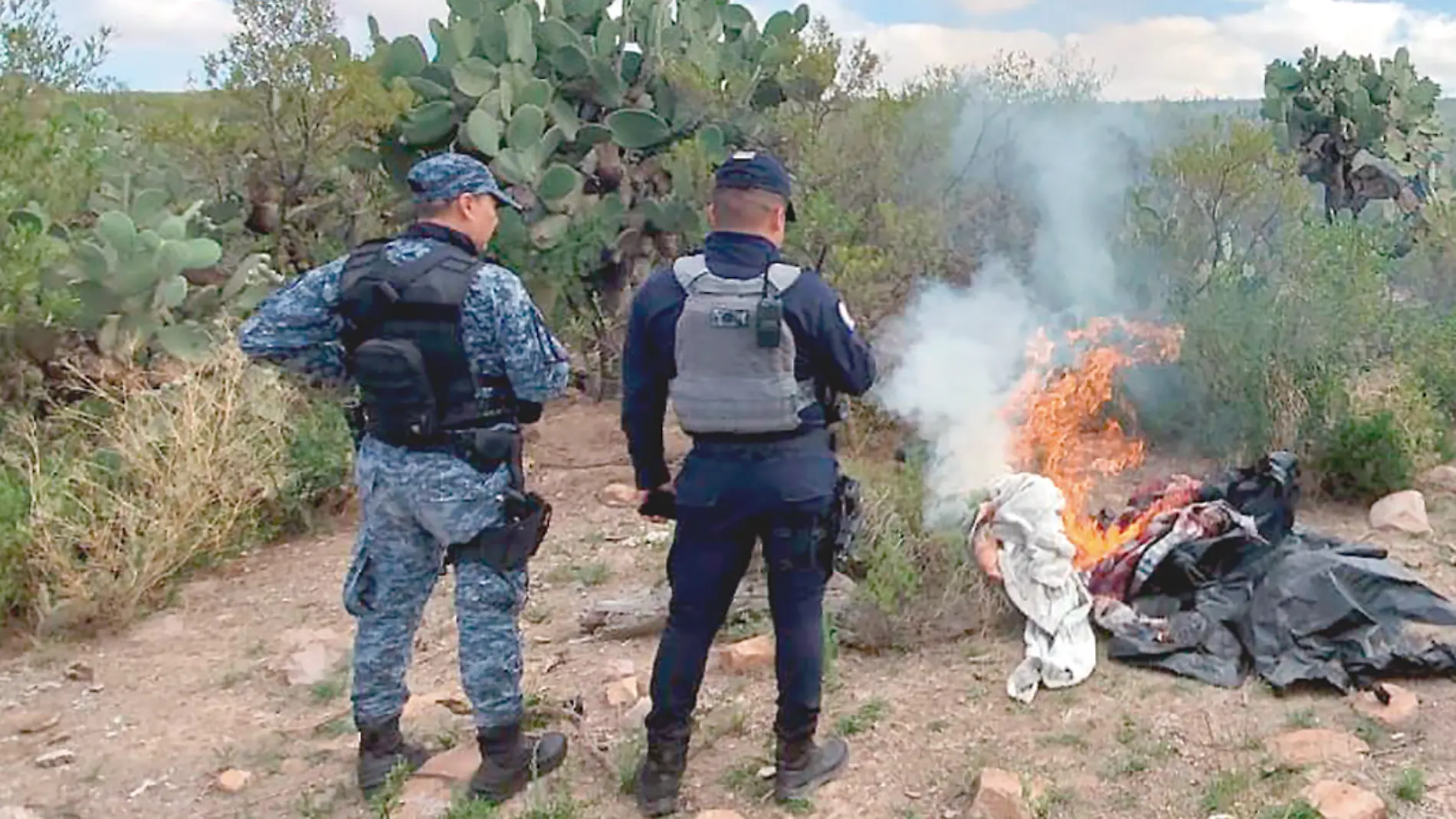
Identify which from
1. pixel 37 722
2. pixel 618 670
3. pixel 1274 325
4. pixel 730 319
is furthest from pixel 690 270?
pixel 1274 325

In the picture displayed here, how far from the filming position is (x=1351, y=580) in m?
4.91

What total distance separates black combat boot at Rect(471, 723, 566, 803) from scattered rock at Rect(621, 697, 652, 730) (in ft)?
1.52

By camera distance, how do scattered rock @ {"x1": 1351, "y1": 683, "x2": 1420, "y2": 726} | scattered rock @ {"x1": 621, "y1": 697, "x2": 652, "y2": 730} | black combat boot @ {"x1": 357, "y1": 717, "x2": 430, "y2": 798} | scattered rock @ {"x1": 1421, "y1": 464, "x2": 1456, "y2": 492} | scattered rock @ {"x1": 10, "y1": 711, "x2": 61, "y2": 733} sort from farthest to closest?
scattered rock @ {"x1": 1421, "y1": 464, "x2": 1456, "y2": 492} < scattered rock @ {"x1": 10, "y1": 711, "x2": 61, "y2": 733} < scattered rock @ {"x1": 621, "y1": 697, "x2": 652, "y2": 730} < scattered rock @ {"x1": 1351, "y1": 683, "x2": 1420, "y2": 726} < black combat boot @ {"x1": 357, "y1": 717, "x2": 430, "y2": 798}

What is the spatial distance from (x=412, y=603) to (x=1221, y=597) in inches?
115

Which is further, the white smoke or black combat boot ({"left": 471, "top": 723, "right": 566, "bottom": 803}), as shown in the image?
the white smoke

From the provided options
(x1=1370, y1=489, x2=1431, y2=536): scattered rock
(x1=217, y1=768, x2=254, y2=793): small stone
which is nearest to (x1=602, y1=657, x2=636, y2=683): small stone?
(x1=217, y1=768, x2=254, y2=793): small stone

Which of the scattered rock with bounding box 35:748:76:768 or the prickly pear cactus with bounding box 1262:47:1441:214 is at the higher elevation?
the prickly pear cactus with bounding box 1262:47:1441:214

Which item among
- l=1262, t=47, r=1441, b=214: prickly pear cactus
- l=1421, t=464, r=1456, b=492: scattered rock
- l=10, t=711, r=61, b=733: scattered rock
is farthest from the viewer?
l=1262, t=47, r=1441, b=214: prickly pear cactus

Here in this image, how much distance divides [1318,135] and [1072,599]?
10824mm

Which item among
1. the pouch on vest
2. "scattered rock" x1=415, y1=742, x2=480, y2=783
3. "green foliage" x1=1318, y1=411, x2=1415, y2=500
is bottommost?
"scattered rock" x1=415, y1=742, x2=480, y2=783

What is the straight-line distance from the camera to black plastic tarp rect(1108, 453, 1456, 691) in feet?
15.1

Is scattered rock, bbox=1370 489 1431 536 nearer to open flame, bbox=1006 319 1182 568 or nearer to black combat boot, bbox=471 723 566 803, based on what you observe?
open flame, bbox=1006 319 1182 568

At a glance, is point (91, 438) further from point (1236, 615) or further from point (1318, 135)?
point (1318, 135)

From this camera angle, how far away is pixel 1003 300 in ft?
26.5
